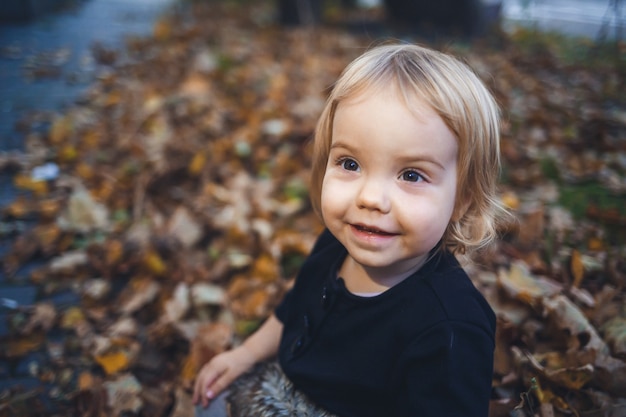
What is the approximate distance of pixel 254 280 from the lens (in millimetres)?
2299

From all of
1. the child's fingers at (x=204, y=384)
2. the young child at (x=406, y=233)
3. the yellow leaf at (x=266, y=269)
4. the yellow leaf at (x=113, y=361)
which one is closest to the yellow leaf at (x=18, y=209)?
the yellow leaf at (x=113, y=361)

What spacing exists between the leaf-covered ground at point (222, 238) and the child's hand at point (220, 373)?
18 cm

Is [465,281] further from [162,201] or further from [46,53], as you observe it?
[46,53]

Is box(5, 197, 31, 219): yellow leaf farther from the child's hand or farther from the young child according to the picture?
the young child

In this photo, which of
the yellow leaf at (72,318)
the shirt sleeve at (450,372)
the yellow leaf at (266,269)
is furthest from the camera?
the yellow leaf at (266,269)

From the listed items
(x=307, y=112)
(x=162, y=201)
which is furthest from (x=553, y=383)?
(x=307, y=112)

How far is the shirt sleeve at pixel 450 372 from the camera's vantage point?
3.65 ft

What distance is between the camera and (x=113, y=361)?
1.94 metres

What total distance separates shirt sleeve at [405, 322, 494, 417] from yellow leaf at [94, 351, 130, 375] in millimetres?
1251

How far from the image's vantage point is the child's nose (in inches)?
44.2

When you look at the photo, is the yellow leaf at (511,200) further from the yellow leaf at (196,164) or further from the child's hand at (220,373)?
the yellow leaf at (196,164)

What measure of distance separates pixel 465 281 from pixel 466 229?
0.15m

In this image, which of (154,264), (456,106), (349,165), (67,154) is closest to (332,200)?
(349,165)

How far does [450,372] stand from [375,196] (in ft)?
1.41
